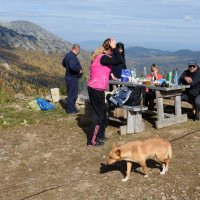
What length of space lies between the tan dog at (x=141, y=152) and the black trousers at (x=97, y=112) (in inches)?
79.5

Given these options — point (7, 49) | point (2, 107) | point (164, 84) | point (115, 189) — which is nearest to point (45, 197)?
point (115, 189)

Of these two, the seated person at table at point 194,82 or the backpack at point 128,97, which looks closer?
the backpack at point 128,97

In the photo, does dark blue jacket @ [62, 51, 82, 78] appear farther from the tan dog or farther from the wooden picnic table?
the tan dog

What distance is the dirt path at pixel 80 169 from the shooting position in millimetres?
6789

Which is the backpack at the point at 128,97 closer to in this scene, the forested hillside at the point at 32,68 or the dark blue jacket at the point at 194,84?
the dark blue jacket at the point at 194,84

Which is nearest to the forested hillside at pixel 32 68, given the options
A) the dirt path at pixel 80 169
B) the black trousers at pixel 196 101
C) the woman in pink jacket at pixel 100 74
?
the black trousers at pixel 196 101

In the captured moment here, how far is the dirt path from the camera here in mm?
6789

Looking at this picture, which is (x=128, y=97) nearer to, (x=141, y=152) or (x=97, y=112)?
(x=97, y=112)

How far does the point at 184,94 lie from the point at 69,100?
3594 millimetres

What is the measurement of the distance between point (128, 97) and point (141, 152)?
3.38 metres

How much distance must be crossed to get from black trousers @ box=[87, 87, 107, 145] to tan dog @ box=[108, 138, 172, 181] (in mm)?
2019

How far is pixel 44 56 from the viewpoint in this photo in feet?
472

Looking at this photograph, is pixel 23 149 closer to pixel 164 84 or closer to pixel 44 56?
pixel 164 84

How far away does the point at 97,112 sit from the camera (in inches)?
356
